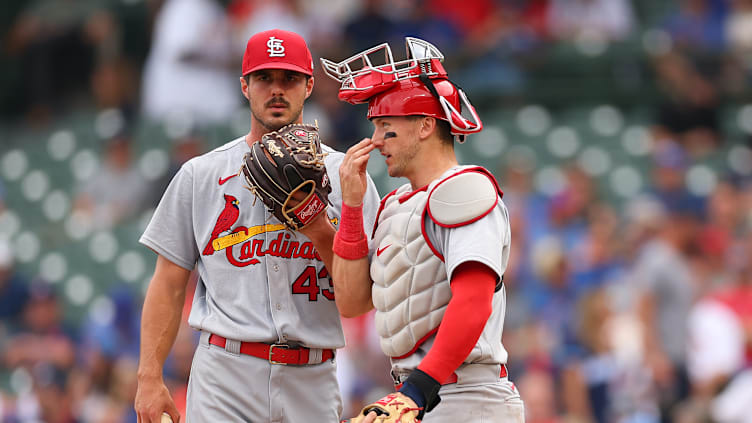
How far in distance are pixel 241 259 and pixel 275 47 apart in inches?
29.9

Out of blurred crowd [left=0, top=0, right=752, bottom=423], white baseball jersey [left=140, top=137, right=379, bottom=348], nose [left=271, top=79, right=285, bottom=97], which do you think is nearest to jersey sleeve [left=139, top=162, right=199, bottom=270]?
white baseball jersey [left=140, top=137, right=379, bottom=348]

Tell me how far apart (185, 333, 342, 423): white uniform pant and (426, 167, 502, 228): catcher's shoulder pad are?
908 mm

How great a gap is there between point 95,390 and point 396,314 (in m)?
5.40

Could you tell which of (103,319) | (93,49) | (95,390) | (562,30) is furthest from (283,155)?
(93,49)

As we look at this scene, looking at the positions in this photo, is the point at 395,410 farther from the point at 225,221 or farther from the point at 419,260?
the point at 225,221

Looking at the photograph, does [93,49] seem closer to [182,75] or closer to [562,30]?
[182,75]

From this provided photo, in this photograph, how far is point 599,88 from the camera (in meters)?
11.6

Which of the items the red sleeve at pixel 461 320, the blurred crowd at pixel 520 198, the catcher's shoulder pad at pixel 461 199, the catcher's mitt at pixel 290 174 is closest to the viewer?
the red sleeve at pixel 461 320

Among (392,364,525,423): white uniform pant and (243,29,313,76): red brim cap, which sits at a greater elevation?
(243,29,313,76): red brim cap

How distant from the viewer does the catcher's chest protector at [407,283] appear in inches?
135

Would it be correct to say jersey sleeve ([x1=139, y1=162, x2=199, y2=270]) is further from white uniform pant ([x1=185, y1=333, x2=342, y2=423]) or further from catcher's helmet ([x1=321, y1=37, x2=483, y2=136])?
catcher's helmet ([x1=321, y1=37, x2=483, y2=136])

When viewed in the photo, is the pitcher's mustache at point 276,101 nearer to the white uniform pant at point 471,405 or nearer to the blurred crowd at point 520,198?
the white uniform pant at point 471,405

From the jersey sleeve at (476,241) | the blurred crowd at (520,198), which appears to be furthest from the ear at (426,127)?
the blurred crowd at (520,198)

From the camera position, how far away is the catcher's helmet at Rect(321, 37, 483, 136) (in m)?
3.55
